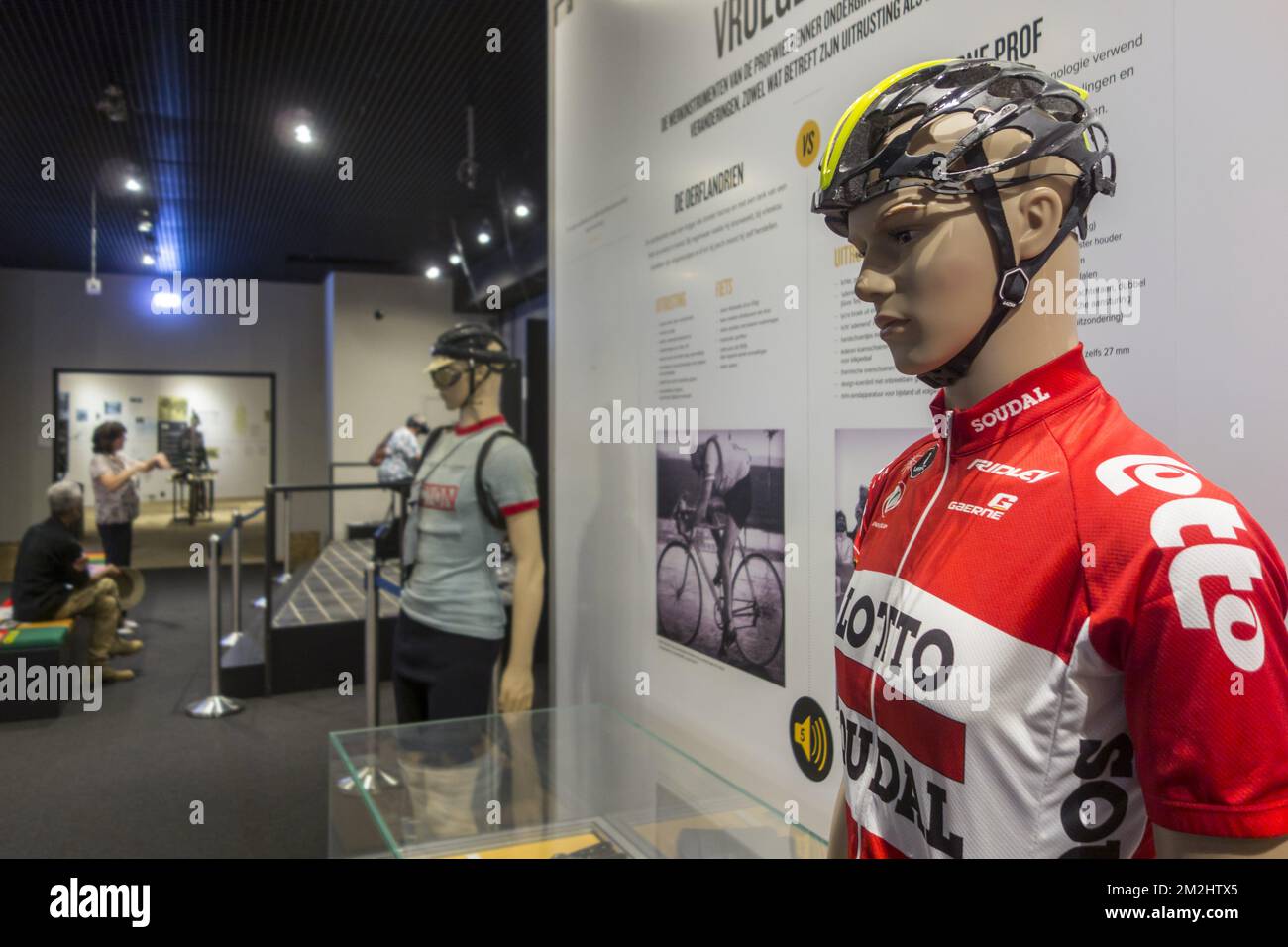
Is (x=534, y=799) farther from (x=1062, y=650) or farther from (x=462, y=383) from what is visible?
(x=1062, y=650)

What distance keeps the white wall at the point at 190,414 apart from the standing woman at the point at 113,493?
268 centimetres

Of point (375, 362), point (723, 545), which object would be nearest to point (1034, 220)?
point (723, 545)

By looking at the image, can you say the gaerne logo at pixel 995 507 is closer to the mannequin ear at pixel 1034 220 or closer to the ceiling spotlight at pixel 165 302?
the mannequin ear at pixel 1034 220

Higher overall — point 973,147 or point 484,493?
point 973,147

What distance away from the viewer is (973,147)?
0.91 m

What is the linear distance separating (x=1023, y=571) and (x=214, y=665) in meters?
5.39

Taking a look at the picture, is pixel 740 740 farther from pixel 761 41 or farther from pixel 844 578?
pixel 761 41

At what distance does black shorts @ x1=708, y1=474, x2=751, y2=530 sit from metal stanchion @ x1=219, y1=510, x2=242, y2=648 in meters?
4.56

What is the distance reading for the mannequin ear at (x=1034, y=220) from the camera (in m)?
0.91

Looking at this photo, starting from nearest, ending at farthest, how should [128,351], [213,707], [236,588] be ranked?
[213,707] < [236,588] < [128,351]

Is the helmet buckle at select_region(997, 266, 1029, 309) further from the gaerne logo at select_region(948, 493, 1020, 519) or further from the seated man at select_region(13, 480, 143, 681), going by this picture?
the seated man at select_region(13, 480, 143, 681)

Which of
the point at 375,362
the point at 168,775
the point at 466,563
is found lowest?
the point at 168,775

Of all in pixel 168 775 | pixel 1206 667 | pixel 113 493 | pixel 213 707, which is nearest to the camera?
pixel 1206 667

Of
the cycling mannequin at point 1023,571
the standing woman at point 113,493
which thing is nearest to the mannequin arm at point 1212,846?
the cycling mannequin at point 1023,571
